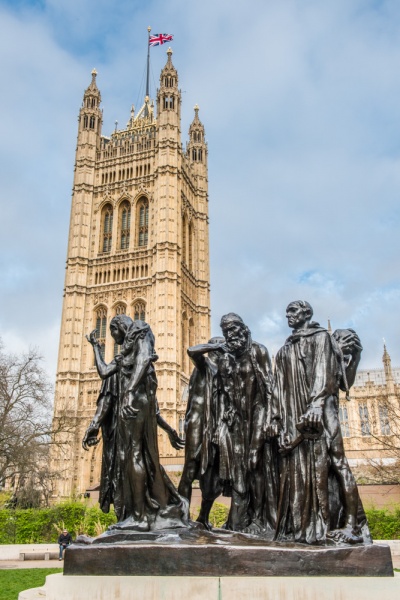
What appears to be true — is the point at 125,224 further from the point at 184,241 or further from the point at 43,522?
the point at 43,522

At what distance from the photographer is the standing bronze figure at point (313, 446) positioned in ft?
13.8

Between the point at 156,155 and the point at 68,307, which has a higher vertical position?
the point at 156,155

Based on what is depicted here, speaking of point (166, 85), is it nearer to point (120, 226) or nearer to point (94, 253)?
point (120, 226)

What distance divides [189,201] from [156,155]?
5141mm

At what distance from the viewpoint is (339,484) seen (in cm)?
434

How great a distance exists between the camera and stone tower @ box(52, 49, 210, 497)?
129 ft

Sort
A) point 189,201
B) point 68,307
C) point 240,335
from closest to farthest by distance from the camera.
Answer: point 240,335 < point 68,307 < point 189,201

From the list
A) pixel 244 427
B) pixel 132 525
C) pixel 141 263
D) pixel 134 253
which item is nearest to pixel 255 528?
pixel 244 427

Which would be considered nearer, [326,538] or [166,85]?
[326,538]

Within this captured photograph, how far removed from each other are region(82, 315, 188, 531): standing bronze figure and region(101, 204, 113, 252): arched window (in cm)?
4155

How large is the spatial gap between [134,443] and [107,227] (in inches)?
1713

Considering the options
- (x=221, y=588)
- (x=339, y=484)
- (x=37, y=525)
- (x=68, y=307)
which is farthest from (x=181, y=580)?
(x=68, y=307)

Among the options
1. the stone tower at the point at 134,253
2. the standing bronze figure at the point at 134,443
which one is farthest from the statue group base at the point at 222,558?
the stone tower at the point at 134,253

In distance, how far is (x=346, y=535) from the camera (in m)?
4.03
